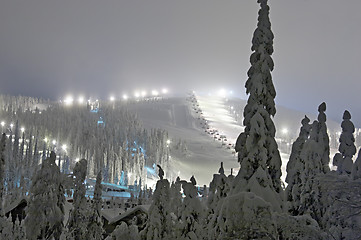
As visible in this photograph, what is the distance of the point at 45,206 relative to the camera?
736 inches

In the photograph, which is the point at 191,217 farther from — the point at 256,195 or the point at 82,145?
the point at 82,145

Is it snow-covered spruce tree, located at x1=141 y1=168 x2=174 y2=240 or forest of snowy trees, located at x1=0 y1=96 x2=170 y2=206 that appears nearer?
snow-covered spruce tree, located at x1=141 y1=168 x2=174 y2=240

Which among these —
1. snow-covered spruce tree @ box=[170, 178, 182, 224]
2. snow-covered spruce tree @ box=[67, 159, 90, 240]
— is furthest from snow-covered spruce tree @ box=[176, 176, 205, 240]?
snow-covered spruce tree @ box=[67, 159, 90, 240]

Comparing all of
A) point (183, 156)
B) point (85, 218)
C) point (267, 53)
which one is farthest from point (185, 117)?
point (267, 53)

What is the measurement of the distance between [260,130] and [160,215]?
5.97 metres

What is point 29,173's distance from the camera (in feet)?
266

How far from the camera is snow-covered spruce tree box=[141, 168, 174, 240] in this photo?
13125 millimetres

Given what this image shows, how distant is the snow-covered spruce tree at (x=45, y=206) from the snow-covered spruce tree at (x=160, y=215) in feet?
27.8

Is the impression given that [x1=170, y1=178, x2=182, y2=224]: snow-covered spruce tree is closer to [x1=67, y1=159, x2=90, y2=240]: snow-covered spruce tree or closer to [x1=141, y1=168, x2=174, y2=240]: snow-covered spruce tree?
[x1=141, y1=168, x2=174, y2=240]: snow-covered spruce tree

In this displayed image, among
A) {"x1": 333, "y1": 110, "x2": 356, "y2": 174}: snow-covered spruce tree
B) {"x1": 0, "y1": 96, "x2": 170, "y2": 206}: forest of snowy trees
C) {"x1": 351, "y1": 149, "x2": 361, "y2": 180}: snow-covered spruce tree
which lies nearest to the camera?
{"x1": 351, "y1": 149, "x2": 361, "y2": 180}: snow-covered spruce tree

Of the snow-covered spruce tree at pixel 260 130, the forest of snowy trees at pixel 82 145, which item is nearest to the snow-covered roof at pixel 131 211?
the snow-covered spruce tree at pixel 260 130

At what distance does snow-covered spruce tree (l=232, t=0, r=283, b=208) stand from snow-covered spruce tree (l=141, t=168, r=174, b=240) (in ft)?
12.7

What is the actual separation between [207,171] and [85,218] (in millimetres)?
80595

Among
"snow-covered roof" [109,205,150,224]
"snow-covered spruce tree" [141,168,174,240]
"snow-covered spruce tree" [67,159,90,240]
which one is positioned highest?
"snow-covered spruce tree" [141,168,174,240]
